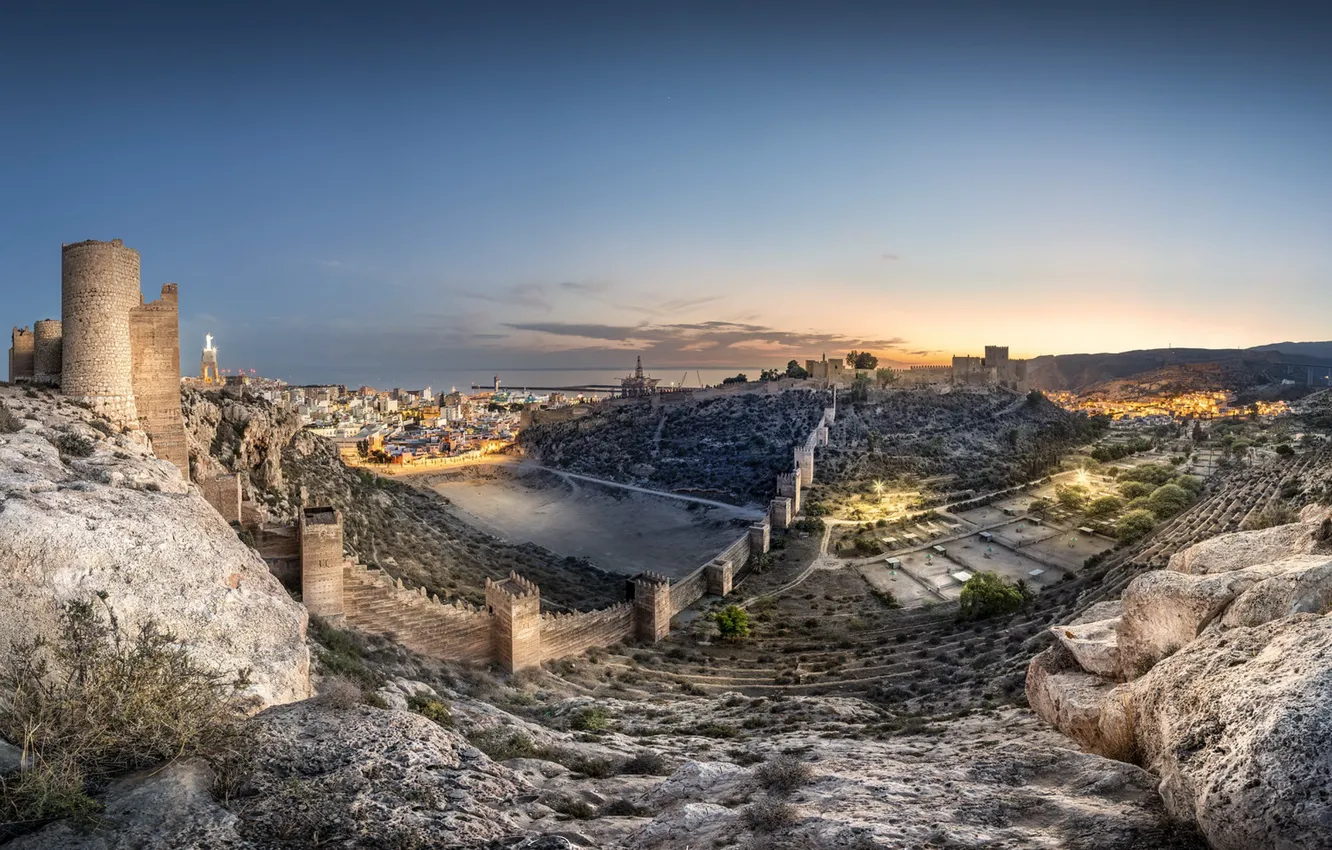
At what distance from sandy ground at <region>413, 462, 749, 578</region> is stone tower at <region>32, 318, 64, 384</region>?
72.7ft

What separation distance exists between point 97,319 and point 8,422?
3.88m

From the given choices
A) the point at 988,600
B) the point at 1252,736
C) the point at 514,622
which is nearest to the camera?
the point at 1252,736

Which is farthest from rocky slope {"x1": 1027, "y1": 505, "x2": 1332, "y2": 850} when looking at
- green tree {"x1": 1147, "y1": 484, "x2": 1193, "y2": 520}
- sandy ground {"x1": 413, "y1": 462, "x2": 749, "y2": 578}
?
green tree {"x1": 1147, "y1": 484, "x2": 1193, "y2": 520}

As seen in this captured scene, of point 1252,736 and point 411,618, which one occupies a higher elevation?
point 1252,736

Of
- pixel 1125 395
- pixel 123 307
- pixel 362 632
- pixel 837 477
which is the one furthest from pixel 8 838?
pixel 1125 395

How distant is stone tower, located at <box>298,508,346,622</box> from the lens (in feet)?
38.9

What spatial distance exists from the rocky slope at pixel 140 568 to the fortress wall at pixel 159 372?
5.51m

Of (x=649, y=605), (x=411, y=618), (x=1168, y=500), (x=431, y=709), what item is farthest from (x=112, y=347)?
(x=1168, y=500)

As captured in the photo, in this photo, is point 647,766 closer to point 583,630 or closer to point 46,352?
point 583,630

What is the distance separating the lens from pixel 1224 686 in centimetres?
412

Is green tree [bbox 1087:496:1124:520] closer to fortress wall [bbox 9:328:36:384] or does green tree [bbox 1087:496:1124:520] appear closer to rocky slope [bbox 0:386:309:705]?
rocky slope [bbox 0:386:309:705]

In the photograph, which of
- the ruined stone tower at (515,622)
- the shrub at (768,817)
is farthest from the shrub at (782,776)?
the ruined stone tower at (515,622)

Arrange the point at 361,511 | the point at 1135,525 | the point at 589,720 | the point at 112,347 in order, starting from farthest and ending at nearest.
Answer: the point at 1135,525 < the point at 361,511 < the point at 112,347 < the point at 589,720

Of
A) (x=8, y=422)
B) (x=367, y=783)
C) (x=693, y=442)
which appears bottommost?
(x=693, y=442)
